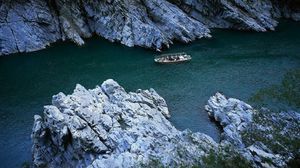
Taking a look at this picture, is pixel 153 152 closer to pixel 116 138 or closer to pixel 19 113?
pixel 116 138

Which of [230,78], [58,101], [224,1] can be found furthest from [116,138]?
[224,1]

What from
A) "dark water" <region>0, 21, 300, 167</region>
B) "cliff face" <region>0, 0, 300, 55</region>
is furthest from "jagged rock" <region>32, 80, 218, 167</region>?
"cliff face" <region>0, 0, 300, 55</region>

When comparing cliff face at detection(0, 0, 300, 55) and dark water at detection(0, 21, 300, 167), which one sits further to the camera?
cliff face at detection(0, 0, 300, 55)

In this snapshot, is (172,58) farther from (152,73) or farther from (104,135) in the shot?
(104,135)

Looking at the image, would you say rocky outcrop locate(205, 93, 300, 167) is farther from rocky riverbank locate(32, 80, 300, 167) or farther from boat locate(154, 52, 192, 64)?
boat locate(154, 52, 192, 64)

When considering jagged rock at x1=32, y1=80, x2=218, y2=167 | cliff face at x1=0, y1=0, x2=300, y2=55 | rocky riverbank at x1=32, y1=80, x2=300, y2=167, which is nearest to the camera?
rocky riverbank at x1=32, y1=80, x2=300, y2=167

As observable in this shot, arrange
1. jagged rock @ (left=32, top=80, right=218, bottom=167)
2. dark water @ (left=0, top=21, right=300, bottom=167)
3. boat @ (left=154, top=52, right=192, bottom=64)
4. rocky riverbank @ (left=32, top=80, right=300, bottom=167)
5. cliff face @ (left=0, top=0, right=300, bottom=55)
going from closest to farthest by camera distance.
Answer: rocky riverbank @ (left=32, top=80, right=300, bottom=167), jagged rock @ (left=32, top=80, right=218, bottom=167), dark water @ (left=0, top=21, right=300, bottom=167), boat @ (left=154, top=52, right=192, bottom=64), cliff face @ (left=0, top=0, right=300, bottom=55)

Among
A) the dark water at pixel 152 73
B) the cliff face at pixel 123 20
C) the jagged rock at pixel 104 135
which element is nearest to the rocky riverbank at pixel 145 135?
the jagged rock at pixel 104 135
